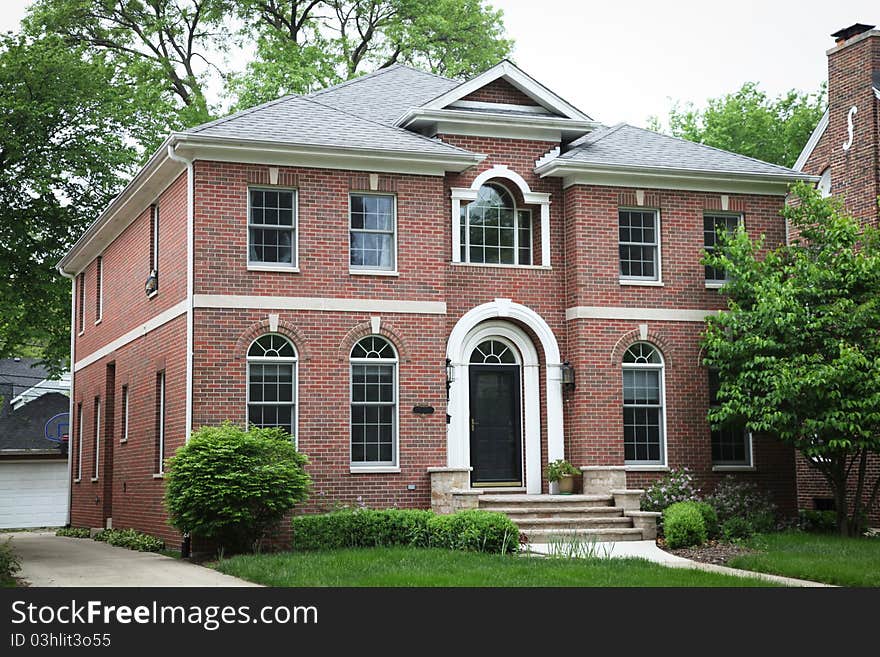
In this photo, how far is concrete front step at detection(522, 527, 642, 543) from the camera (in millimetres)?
18734

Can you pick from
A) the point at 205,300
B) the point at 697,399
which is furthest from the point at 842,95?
the point at 205,300

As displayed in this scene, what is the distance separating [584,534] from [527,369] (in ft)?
12.9

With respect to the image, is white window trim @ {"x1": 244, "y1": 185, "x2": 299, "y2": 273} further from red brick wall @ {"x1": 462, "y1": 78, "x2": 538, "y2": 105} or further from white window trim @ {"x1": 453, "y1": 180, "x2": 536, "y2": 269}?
red brick wall @ {"x1": 462, "y1": 78, "x2": 538, "y2": 105}

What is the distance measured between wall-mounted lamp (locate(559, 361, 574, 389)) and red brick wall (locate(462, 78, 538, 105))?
508 cm

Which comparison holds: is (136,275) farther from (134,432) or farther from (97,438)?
(97,438)

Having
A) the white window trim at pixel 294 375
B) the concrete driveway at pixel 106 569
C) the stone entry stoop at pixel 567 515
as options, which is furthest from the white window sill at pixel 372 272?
the concrete driveway at pixel 106 569

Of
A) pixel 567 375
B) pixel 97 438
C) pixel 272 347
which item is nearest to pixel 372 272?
pixel 272 347

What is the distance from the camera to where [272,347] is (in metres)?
19.8

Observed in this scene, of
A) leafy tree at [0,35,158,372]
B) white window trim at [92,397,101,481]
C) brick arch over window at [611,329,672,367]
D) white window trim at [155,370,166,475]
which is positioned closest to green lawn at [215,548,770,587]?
white window trim at [155,370,166,475]

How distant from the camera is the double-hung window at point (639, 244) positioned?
2234 centimetres

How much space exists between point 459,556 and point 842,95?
48.1 ft

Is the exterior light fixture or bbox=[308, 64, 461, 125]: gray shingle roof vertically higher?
bbox=[308, 64, 461, 125]: gray shingle roof
